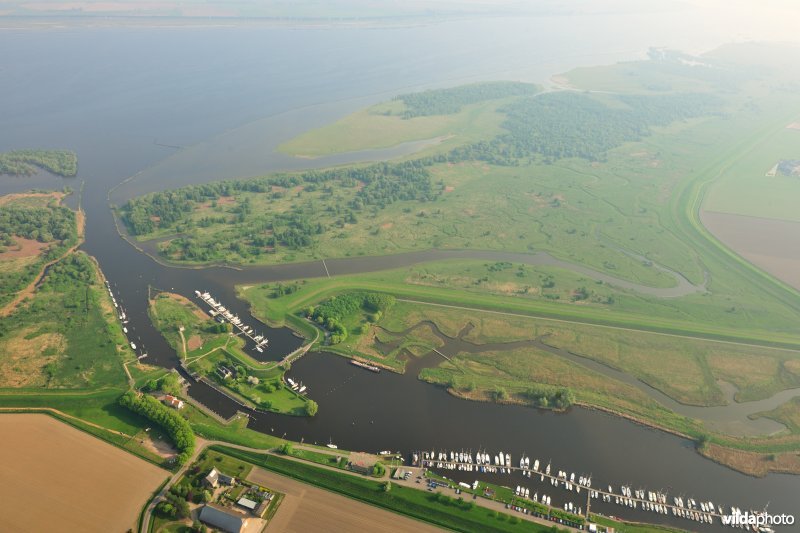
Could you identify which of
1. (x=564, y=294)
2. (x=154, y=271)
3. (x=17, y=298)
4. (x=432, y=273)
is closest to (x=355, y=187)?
(x=432, y=273)

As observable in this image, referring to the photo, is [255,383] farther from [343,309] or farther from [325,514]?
[325,514]

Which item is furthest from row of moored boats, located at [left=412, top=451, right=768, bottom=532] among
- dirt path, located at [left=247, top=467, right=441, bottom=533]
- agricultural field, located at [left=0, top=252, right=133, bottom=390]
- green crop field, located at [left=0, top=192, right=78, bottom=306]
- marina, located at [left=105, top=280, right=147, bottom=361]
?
green crop field, located at [left=0, top=192, right=78, bottom=306]

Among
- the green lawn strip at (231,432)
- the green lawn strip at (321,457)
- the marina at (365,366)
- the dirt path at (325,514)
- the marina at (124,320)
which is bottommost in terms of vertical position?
the dirt path at (325,514)

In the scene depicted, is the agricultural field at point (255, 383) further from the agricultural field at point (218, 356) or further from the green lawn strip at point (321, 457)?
the green lawn strip at point (321, 457)

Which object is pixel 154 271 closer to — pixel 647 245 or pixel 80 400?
pixel 80 400

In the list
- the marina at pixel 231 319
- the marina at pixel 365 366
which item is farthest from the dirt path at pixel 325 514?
the marina at pixel 231 319

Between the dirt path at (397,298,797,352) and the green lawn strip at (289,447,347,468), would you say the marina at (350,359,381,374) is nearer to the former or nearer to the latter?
the green lawn strip at (289,447,347,468)

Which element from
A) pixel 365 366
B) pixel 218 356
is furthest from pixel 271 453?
pixel 218 356

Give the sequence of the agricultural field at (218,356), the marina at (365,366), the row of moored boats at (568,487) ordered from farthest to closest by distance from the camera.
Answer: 1. the marina at (365,366)
2. the agricultural field at (218,356)
3. the row of moored boats at (568,487)
